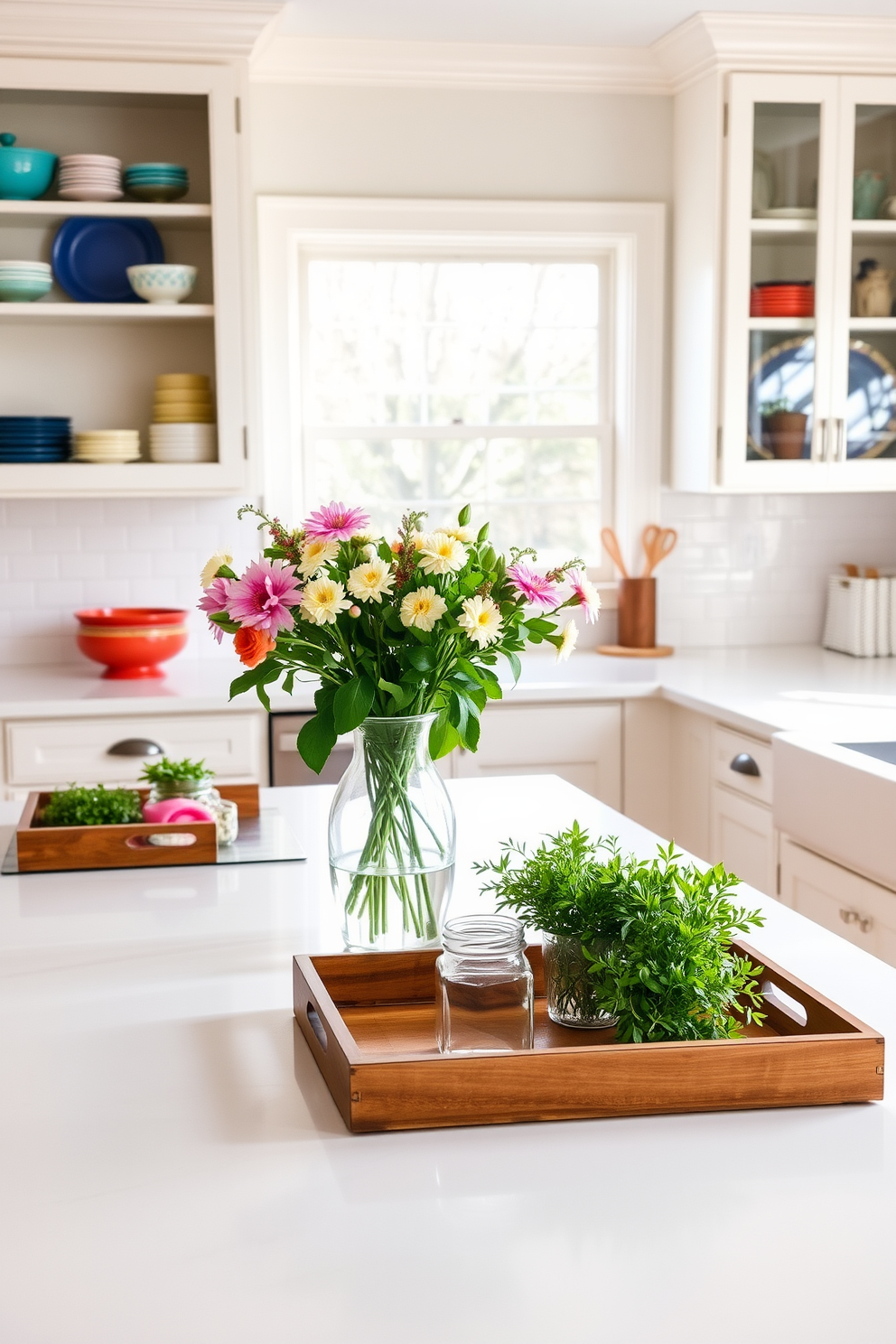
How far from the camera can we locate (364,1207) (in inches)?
38.2

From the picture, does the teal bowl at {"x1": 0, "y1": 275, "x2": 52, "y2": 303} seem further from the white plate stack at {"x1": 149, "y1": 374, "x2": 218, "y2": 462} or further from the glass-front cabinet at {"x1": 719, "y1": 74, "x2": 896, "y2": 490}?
the glass-front cabinet at {"x1": 719, "y1": 74, "x2": 896, "y2": 490}

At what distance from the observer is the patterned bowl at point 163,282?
3.57 metres

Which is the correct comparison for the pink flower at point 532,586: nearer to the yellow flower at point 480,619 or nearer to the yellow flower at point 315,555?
the yellow flower at point 480,619

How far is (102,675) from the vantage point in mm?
3686

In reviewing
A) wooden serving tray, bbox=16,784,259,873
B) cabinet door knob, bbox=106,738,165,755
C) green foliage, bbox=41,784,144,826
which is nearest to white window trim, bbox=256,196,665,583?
cabinet door knob, bbox=106,738,165,755

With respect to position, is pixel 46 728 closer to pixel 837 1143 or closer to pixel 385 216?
pixel 385 216

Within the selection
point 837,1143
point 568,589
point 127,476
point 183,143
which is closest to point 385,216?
point 183,143

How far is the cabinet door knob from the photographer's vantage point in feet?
10.9

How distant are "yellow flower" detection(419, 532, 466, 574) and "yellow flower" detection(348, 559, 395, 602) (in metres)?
0.04

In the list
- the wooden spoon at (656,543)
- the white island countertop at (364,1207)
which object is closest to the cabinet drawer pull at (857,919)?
the white island countertop at (364,1207)

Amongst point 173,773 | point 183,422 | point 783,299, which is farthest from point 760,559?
point 173,773

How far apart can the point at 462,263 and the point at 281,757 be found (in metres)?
Result: 1.62

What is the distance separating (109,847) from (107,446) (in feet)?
6.27

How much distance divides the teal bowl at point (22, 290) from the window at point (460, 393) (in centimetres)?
75
